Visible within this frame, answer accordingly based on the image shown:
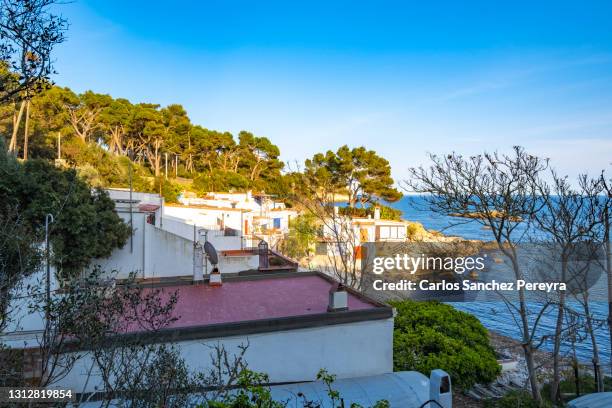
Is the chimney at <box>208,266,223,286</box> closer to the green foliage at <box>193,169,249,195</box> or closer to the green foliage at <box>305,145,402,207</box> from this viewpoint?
the green foliage at <box>305,145,402,207</box>

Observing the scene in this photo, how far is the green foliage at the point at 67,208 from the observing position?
10.7 meters

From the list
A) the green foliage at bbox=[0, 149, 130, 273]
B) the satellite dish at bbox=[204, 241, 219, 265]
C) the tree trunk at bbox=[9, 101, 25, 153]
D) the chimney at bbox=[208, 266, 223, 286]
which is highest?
the tree trunk at bbox=[9, 101, 25, 153]

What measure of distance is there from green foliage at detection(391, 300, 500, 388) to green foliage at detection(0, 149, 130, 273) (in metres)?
8.75

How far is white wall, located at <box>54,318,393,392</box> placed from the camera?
20.8ft

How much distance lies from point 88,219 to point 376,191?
102ft

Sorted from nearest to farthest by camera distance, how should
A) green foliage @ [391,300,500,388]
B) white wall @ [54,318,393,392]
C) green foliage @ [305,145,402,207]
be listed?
white wall @ [54,318,393,392], green foliage @ [391,300,500,388], green foliage @ [305,145,402,207]

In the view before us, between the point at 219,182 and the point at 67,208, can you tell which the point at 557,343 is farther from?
the point at 219,182

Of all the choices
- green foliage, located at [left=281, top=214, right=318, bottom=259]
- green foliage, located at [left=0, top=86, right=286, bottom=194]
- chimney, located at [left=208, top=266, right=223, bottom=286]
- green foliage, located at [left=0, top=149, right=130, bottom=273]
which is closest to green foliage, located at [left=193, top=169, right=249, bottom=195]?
green foliage, located at [left=0, top=86, right=286, bottom=194]

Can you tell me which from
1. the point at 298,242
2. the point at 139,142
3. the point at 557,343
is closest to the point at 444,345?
the point at 557,343

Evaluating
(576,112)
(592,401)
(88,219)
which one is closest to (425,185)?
(592,401)

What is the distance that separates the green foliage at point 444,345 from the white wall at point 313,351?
3.85 m

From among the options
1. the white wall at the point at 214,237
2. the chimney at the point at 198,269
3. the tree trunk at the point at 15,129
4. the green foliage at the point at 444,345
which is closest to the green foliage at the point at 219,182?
the tree trunk at the point at 15,129

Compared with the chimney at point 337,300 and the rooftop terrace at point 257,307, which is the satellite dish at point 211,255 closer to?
the rooftop terrace at point 257,307

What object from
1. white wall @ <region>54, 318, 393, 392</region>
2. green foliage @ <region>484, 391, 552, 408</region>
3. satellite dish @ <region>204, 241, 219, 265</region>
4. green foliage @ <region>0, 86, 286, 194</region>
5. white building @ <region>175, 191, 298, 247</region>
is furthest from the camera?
green foliage @ <region>0, 86, 286, 194</region>
